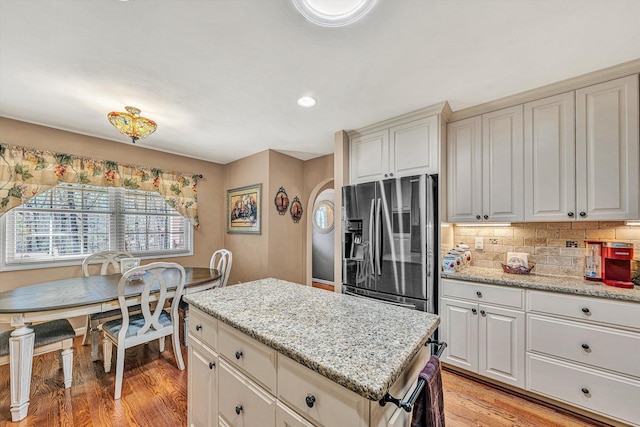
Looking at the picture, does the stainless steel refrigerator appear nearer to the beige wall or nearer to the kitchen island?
the kitchen island

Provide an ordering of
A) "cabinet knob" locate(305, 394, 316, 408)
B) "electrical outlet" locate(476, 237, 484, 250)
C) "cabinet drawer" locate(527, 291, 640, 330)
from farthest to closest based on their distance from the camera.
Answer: "electrical outlet" locate(476, 237, 484, 250), "cabinet drawer" locate(527, 291, 640, 330), "cabinet knob" locate(305, 394, 316, 408)

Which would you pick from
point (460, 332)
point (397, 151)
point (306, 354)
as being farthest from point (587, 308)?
point (306, 354)

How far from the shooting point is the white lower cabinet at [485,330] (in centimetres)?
198

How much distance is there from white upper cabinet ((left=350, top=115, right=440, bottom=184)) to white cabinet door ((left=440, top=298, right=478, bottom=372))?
Result: 1191 millimetres

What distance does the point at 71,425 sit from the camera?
1.72 meters

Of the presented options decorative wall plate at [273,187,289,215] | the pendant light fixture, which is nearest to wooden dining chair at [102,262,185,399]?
the pendant light fixture

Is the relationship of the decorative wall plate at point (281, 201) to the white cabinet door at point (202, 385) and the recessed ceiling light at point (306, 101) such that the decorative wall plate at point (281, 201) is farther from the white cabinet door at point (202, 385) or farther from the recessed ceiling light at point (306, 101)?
the white cabinet door at point (202, 385)

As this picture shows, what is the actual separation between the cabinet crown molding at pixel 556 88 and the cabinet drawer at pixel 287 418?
260cm

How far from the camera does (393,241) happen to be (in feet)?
7.89

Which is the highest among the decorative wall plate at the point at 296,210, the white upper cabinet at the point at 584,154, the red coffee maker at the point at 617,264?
the white upper cabinet at the point at 584,154

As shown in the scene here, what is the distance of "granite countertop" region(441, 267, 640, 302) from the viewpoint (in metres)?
1.67

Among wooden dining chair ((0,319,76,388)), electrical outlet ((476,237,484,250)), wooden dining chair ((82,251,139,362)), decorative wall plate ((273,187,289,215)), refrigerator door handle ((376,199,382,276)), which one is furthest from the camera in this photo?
decorative wall plate ((273,187,289,215))

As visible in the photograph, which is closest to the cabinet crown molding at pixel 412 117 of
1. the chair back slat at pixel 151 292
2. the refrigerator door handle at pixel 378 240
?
the refrigerator door handle at pixel 378 240

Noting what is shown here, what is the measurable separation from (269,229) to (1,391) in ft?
8.82
